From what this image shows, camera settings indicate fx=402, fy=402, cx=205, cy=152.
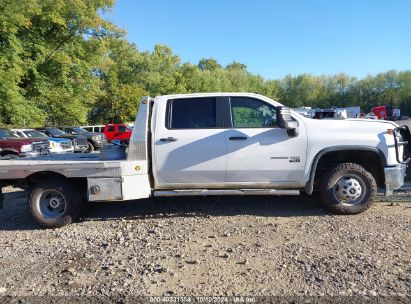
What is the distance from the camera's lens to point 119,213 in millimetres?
7055

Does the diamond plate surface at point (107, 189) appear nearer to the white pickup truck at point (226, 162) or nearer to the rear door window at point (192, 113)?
the white pickup truck at point (226, 162)

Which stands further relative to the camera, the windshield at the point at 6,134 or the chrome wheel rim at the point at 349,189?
the windshield at the point at 6,134

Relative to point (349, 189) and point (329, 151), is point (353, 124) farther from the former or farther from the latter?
point (349, 189)

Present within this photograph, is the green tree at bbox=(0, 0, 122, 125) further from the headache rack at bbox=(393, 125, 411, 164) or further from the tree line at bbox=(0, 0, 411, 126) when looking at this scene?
the headache rack at bbox=(393, 125, 411, 164)

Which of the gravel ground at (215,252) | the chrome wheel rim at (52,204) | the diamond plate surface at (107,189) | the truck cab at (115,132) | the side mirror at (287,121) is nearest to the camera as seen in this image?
the gravel ground at (215,252)

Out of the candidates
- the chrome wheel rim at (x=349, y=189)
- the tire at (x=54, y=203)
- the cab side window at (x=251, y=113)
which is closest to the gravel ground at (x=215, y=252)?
the tire at (x=54, y=203)

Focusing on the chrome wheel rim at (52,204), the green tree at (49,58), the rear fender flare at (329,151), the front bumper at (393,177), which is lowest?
the chrome wheel rim at (52,204)

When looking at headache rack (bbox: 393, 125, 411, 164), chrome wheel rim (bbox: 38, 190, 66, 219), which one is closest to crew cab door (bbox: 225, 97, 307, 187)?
headache rack (bbox: 393, 125, 411, 164)

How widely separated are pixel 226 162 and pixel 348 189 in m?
1.96

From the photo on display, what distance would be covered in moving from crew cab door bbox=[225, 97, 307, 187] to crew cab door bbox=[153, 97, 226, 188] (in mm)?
173

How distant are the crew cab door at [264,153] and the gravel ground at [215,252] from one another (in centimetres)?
66

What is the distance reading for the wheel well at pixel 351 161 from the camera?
21.2 feet

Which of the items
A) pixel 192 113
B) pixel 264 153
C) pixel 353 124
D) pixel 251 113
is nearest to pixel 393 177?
pixel 353 124

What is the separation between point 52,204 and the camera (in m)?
6.43
